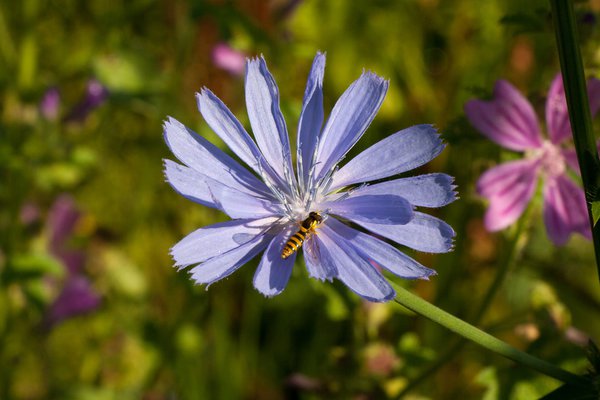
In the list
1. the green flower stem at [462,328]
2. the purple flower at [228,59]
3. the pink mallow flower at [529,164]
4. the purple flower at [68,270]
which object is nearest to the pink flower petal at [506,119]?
the pink mallow flower at [529,164]

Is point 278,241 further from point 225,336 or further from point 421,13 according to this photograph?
point 421,13

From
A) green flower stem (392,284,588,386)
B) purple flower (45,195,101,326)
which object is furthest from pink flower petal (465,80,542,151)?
purple flower (45,195,101,326)

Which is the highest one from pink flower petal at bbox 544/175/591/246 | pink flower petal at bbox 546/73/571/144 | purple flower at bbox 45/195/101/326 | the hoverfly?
purple flower at bbox 45/195/101/326

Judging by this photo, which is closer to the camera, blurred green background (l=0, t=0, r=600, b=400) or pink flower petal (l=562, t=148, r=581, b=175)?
pink flower petal (l=562, t=148, r=581, b=175)

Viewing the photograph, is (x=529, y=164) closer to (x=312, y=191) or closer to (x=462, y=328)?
(x=312, y=191)

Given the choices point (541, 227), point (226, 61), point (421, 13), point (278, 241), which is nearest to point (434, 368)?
point (278, 241)

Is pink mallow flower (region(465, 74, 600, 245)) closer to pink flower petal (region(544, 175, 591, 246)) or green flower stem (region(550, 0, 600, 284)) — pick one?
pink flower petal (region(544, 175, 591, 246))
